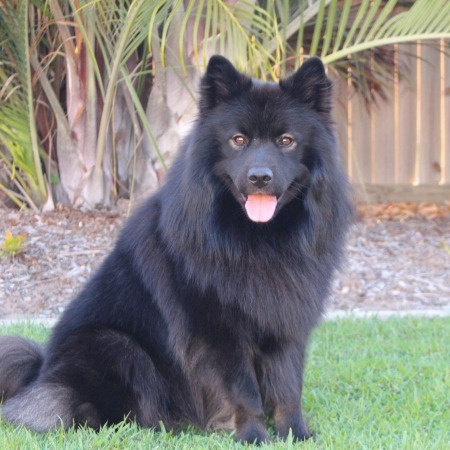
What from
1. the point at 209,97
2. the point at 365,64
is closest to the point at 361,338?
the point at 209,97

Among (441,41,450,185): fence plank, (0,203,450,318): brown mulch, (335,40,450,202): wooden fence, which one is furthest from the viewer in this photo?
(441,41,450,185): fence plank

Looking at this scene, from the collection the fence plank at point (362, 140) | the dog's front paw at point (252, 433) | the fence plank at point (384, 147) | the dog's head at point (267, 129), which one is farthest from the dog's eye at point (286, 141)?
the fence plank at point (384, 147)

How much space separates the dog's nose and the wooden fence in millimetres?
6076

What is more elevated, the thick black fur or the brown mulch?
the thick black fur

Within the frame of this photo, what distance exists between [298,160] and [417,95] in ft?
21.1

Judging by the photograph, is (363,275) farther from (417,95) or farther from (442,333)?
(417,95)

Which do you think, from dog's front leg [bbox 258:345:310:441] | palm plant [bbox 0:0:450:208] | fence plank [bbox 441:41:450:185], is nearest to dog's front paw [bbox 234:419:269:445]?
dog's front leg [bbox 258:345:310:441]

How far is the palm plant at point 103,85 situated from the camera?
616cm

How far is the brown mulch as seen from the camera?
19.3 feet

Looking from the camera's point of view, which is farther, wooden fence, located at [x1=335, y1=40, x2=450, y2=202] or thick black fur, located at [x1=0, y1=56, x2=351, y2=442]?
wooden fence, located at [x1=335, y1=40, x2=450, y2=202]

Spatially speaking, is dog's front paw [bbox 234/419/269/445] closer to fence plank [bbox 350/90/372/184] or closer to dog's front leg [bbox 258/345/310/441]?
dog's front leg [bbox 258/345/310/441]

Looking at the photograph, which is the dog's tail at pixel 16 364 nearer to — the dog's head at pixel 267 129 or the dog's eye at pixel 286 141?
the dog's head at pixel 267 129

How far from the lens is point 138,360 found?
3346mm

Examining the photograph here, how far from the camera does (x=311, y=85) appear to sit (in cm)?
333
